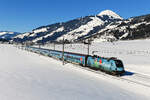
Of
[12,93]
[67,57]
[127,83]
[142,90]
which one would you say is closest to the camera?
[12,93]

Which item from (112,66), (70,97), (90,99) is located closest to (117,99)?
(90,99)

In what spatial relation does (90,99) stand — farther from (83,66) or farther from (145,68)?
(145,68)

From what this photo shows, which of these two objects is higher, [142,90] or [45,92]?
[45,92]

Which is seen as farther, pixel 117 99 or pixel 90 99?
pixel 117 99

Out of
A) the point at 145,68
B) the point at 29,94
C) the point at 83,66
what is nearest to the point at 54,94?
the point at 29,94

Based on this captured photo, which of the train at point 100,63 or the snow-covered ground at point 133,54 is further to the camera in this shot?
the snow-covered ground at point 133,54

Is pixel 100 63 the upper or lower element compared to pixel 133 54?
upper

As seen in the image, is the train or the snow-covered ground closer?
the train

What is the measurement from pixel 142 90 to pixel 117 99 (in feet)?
22.7

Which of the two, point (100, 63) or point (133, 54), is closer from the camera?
point (100, 63)

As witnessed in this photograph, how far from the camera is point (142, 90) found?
20.8m

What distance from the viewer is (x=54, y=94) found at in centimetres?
1545

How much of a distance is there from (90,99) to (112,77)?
13743mm

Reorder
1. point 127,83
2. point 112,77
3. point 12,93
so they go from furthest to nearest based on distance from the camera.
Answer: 1. point 112,77
2. point 127,83
3. point 12,93
